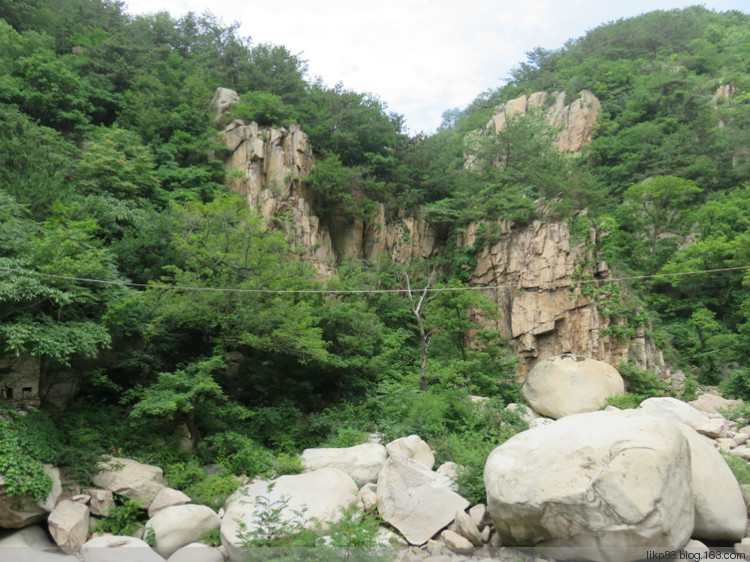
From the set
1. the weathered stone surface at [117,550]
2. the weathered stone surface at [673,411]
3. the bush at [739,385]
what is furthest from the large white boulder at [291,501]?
the bush at [739,385]

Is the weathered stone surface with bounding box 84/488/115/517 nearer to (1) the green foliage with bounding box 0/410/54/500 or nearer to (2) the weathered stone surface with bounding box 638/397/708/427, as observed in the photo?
(1) the green foliage with bounding box 0/410/54/500

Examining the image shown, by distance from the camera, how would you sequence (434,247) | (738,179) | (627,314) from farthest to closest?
(434,247) < (738,179) < (627,314)

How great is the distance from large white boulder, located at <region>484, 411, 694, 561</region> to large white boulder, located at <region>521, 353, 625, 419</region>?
Answer: 20.6ft

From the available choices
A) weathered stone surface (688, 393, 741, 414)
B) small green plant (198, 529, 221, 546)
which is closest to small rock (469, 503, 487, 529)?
small green plant (198, 529, 221, 546)

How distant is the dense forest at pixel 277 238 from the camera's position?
25.6 feet

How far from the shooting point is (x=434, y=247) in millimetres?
20453

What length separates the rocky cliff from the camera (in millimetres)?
14570

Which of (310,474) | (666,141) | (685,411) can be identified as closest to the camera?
(310,474)

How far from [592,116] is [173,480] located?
2660 cm

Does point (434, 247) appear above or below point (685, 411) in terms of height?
above

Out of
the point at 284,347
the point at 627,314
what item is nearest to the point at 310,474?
the point at 284,347

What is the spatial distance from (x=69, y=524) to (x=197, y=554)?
6.12 feet

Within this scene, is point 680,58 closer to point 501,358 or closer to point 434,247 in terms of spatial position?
point 434,247

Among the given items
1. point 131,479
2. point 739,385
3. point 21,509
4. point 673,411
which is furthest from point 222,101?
point 739,385
